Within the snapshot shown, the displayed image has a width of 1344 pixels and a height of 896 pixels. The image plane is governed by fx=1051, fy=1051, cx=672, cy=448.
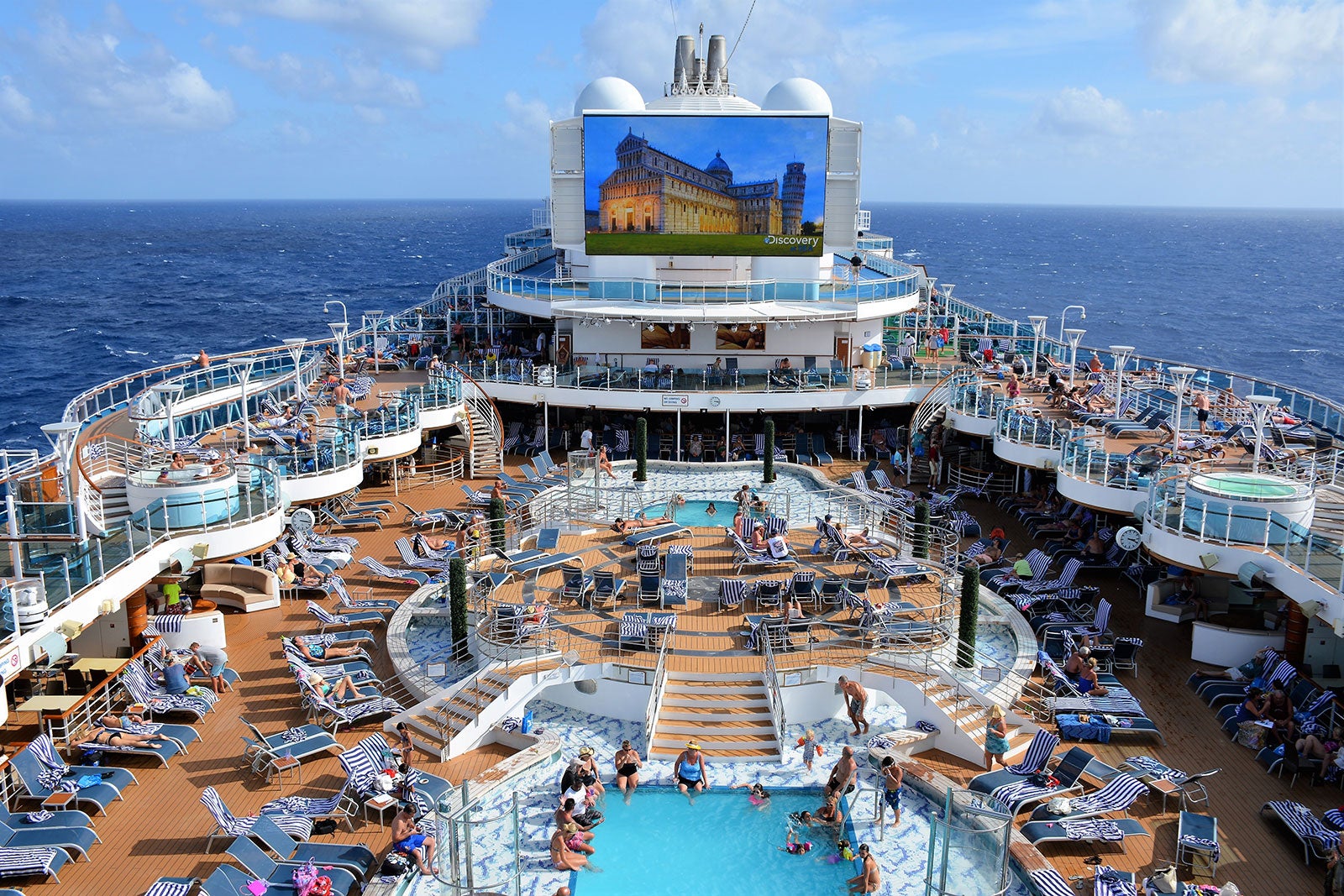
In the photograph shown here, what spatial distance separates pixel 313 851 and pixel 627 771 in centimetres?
424

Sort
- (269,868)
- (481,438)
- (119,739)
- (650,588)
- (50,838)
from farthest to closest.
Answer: (481,438) → (650,588) → (119,739) → (50,838) → (269,868)

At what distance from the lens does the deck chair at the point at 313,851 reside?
1270 cm

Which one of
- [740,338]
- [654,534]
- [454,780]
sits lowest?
[454,780]

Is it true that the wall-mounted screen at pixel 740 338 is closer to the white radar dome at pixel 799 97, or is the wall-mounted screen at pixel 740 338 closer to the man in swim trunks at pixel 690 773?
the white radar dome at pixel 799 97

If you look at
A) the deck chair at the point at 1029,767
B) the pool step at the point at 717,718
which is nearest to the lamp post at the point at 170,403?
the pool step at the point at 717,718

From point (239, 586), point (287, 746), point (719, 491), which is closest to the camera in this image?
point (287, 746)

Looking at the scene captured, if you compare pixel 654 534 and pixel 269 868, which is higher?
pixel 654 534

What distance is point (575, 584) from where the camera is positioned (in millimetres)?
19438

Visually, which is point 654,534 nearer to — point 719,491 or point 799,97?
point 719,491

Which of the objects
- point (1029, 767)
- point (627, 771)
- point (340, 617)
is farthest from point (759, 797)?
point (340, 617)

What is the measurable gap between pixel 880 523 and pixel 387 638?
11.0 metres

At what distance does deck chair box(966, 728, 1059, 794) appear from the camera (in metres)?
14.2

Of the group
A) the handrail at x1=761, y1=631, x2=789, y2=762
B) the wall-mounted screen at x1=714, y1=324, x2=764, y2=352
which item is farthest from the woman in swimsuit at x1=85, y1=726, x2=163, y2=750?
the wall-mounted screen at x1=714, y1=324, x2=764, y2=352

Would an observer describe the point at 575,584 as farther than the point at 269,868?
Yes
